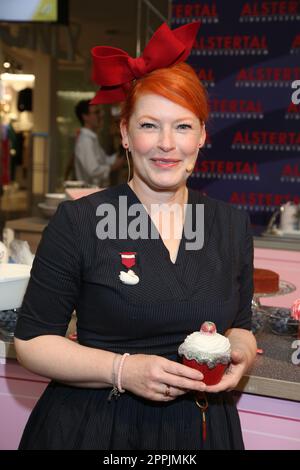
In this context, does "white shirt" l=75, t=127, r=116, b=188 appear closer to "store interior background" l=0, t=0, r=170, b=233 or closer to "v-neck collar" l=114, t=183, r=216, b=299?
"store interior background" l=0, t=0, r=170, b=233

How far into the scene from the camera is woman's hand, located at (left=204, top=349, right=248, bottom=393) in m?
1.18

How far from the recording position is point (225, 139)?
13.9ft

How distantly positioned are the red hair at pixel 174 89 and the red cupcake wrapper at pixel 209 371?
21.4 inches

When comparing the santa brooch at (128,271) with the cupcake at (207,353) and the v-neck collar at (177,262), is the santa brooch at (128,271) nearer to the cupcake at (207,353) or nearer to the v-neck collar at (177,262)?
the v-neck collar at (177,262)

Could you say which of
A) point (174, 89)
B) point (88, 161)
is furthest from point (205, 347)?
point (88, 161)

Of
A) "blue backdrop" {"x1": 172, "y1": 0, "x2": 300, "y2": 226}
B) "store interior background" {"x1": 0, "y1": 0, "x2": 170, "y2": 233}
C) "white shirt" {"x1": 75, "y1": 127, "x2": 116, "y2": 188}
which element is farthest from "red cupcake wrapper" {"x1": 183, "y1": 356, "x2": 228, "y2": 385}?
"store interior background" {"x1": 0, "y1": 0, "x2": 170, "y2": 233}

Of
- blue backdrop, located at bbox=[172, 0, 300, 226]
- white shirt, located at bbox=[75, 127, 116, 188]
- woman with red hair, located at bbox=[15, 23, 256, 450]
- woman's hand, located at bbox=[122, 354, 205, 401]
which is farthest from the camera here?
white shirt, located at bbox=[75, 127, 116, 188]

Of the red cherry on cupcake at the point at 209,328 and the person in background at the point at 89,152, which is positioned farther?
the person in background at the point at 89,152

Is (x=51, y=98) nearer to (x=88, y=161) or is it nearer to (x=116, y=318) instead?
(x=88, y=161)

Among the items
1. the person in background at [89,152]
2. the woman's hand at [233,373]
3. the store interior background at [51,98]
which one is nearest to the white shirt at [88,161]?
the person in background at [89,152]

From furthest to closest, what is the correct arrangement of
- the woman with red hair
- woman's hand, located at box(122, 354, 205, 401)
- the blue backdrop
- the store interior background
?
the store interior background → the blue backdrop → the woman with red hair → woman's hand, located at box(122, 354, 205, 401)

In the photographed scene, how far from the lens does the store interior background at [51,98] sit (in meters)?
8.02

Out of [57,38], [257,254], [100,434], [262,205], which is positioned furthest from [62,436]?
[57,38]

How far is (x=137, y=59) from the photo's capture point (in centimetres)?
132
